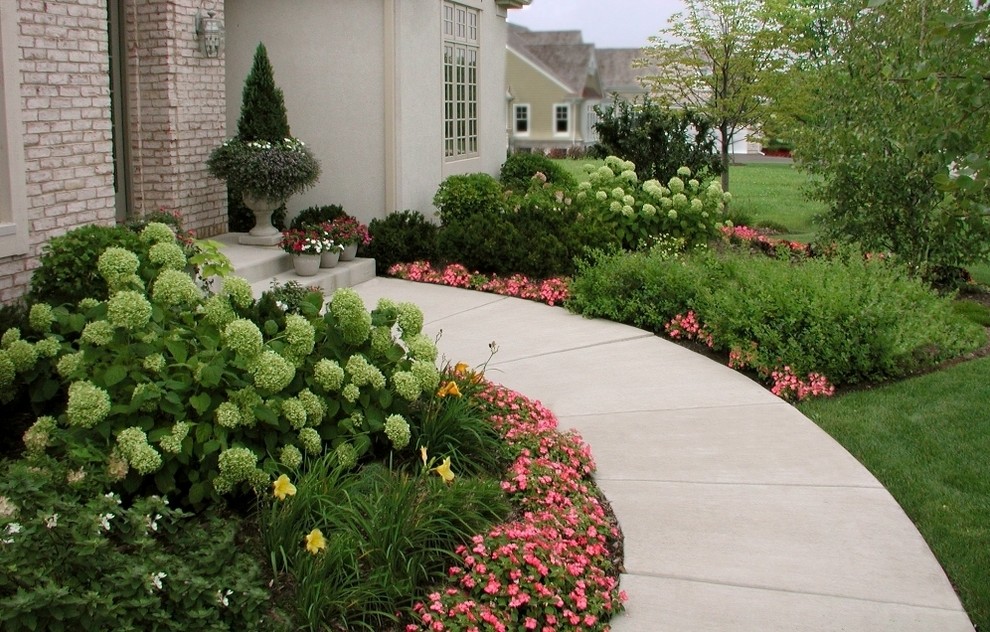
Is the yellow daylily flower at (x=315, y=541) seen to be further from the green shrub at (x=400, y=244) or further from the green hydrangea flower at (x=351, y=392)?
the green shrub at (x=400, y=244)

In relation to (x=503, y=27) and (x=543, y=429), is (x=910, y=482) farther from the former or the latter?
(x=503, y=27)

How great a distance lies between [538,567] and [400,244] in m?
7.24

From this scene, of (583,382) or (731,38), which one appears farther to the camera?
(731,38)

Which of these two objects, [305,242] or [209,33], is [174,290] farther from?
[209,33]

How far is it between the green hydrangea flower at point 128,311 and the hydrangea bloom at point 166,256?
796 millimetres

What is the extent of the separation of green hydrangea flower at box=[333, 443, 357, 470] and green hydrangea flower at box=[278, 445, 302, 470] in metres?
0.18

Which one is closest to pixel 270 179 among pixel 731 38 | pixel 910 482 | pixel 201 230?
pixel 201 230

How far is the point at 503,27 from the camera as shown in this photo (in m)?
16.1

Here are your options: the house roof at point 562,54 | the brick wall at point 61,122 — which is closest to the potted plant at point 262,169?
the brick wall at point 61,122

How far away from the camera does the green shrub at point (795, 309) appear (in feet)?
24.2

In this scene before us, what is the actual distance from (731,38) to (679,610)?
54.7ft

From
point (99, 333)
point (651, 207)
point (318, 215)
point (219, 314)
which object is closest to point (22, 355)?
point (99, 333)

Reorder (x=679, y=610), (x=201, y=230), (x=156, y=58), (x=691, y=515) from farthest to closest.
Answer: (x=201, y=230) < (x=156, y=58) < (x=691, y=515) < (x=679, y=610)

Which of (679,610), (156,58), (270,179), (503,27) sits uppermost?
(503,27)
